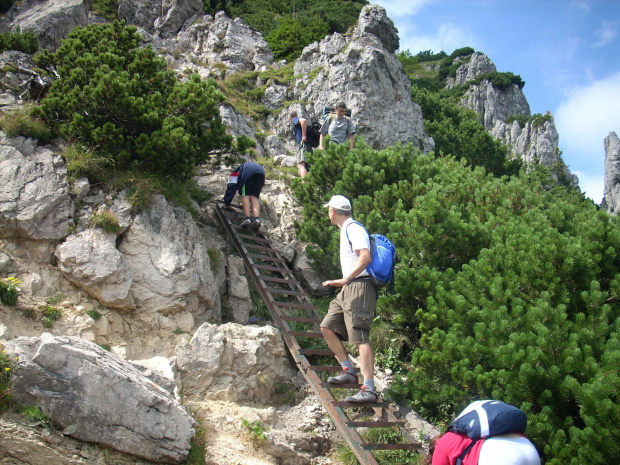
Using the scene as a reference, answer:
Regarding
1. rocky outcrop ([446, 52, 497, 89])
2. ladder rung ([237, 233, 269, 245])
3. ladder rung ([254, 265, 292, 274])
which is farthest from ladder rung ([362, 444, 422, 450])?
rocky outcrop ([446, 52, 497, 89])

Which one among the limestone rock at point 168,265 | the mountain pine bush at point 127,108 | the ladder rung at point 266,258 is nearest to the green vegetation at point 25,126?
the mountain pine bush at point 127,108

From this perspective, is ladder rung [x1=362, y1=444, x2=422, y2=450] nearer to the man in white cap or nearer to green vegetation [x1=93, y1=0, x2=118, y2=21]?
the man in white cap

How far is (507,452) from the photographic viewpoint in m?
3.37

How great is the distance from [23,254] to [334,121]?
24.4ft

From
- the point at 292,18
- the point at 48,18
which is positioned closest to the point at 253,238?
the point at 48,18

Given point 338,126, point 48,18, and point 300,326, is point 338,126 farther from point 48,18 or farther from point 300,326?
point 48,18

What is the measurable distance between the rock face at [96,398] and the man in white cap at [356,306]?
2.01m

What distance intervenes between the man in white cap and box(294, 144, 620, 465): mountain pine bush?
0.79 metres

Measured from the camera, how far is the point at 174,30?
26297 mm

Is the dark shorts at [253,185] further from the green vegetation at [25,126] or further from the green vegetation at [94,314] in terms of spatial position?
the green vegetation at [94,314]

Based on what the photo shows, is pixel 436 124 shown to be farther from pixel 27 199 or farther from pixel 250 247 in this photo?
pixel 27 199

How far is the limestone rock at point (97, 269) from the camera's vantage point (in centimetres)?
689

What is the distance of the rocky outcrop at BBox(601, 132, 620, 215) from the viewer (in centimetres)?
5184

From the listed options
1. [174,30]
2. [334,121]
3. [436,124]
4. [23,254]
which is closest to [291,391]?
[23,254]
